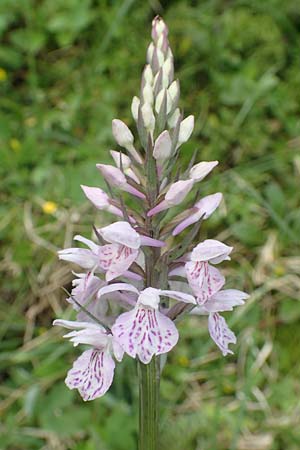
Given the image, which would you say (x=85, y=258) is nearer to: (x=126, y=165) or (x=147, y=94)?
(x=126, y=165)

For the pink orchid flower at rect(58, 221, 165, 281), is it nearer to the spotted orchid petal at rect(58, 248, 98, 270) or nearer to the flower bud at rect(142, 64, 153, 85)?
the spotted orchid petal at rect(58, 248, 98, 270)

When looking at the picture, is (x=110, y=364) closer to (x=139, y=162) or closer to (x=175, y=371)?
(x=139, y=162)

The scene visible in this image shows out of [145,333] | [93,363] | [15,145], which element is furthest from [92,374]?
[15,145]

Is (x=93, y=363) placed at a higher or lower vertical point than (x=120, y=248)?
lower

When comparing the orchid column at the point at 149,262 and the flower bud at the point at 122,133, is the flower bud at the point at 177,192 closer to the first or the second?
the orchid column at the point at 149,262

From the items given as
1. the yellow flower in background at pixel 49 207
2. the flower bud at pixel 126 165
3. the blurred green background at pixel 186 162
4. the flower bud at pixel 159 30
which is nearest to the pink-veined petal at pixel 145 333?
the flower bud at pixel 126 165

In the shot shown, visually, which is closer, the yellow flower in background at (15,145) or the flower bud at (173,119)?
the flower bud at (173,119)

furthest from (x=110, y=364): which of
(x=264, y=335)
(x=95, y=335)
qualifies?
(x=264, y=335)
